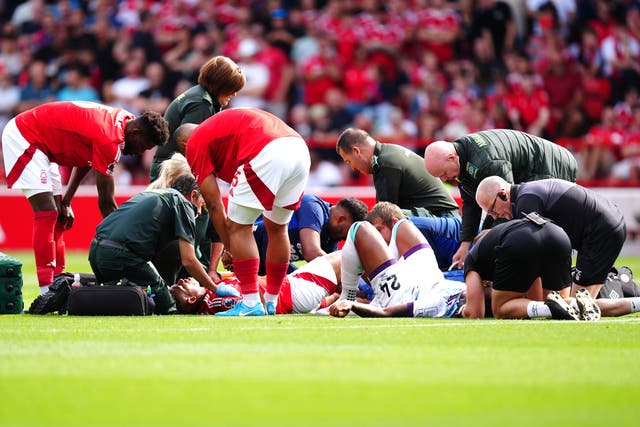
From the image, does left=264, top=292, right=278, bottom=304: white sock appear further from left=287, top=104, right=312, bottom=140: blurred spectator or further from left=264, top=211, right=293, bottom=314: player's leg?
left=287, top=104, right=312, bottom=140: blurred spectator

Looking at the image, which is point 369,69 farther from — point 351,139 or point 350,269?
point 350,269

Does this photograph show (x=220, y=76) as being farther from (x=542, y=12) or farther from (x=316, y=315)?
(x=542, y=12)

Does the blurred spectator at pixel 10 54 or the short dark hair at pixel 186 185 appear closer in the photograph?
the short dark hair at pixel 186 185

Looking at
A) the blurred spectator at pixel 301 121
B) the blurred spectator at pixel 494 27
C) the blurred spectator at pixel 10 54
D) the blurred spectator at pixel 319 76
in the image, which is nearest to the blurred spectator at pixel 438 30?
the blurred spectator at pixel 494 27

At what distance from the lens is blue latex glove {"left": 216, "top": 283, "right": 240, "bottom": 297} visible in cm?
988

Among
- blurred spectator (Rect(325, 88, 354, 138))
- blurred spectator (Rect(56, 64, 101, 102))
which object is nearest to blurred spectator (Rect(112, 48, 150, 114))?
blurred spectator (Rect(56, 64, 101, 102))

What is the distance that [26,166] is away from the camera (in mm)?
10320

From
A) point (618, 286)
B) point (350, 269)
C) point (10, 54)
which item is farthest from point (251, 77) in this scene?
point (618, 286)

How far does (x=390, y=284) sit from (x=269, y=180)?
128cm

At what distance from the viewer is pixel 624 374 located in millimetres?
5770

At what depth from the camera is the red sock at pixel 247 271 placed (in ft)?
30.6

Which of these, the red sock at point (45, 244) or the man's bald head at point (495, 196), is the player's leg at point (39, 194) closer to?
the red sock at point (45, 244)

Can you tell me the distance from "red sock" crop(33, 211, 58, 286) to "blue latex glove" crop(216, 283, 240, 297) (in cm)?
163

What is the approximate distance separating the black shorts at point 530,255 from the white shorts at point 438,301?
63 cm
